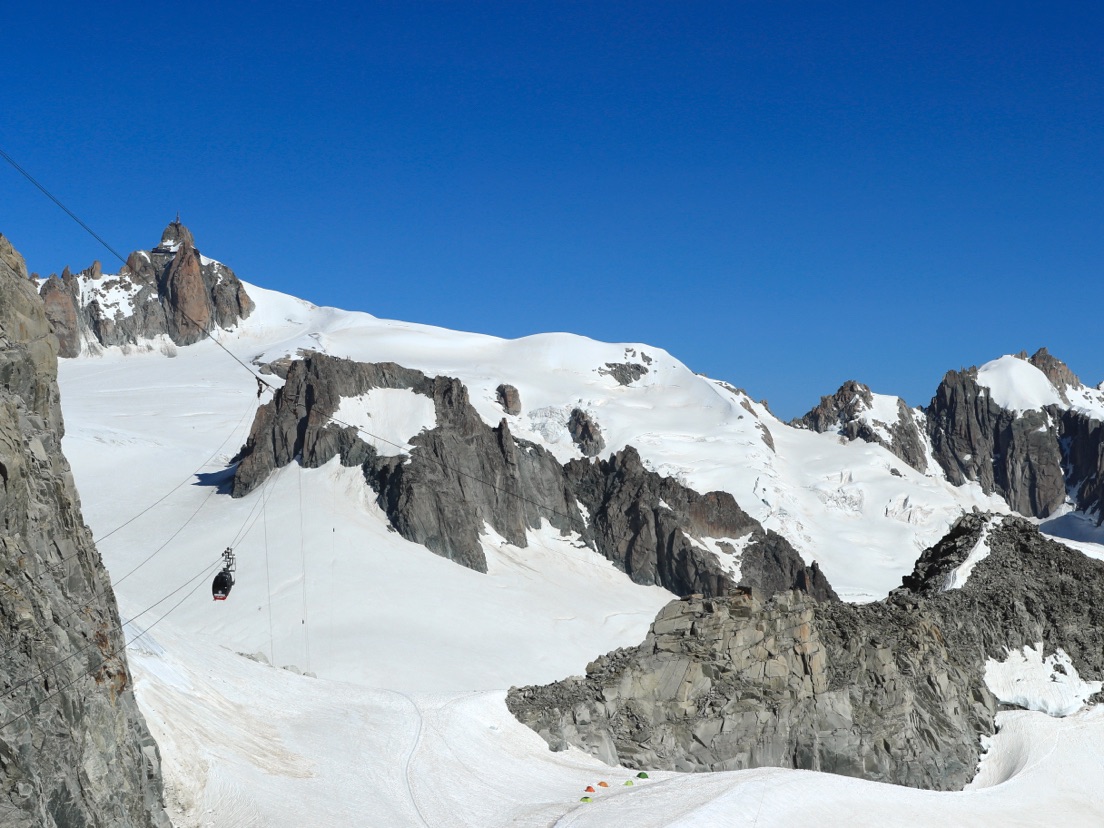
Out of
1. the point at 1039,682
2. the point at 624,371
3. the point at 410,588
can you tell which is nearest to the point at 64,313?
the point at 624,371

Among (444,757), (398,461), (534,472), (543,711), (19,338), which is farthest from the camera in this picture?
(534,472)

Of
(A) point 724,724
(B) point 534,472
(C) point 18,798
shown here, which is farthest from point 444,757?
(B) point 534,472

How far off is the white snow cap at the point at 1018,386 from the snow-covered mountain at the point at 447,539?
0.58m

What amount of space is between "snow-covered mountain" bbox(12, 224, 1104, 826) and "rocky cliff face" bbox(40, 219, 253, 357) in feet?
2.68

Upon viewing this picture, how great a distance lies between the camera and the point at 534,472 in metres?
114

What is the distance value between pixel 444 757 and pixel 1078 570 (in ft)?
110

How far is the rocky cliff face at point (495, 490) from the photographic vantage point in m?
97.4

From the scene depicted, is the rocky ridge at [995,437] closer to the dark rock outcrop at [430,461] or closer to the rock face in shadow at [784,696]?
the dark rock outcrop at [430,461]

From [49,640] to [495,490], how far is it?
86.6m

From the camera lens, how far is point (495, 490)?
106 m

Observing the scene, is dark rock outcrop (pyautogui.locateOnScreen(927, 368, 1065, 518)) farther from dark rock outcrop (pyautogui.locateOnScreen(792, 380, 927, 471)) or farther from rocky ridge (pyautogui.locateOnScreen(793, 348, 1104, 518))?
dark rock outcrop (pyautogui.locateOnScreen(792, 380, 927, 471))

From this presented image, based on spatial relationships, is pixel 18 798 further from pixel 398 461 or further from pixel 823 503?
pixel 823 503

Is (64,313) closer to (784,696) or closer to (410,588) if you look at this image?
(410,588)

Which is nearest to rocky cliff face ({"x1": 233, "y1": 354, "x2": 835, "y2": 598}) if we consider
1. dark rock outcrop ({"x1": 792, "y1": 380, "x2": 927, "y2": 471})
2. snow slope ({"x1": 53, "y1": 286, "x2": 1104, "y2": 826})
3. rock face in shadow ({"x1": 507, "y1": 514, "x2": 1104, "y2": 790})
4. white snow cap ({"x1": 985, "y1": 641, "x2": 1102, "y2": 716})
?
snow slope ({"x1": 53, "y1": 286, "x2": 1104, "y2": 826})
